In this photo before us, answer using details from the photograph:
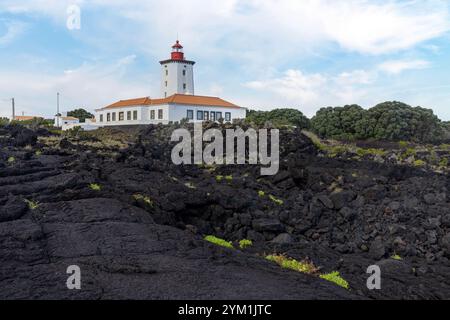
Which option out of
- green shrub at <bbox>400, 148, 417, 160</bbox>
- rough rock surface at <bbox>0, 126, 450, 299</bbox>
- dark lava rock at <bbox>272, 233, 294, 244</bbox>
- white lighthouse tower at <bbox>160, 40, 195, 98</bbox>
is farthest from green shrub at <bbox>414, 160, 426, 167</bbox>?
white lighthouse tower at <bbox>160, 40, 195, 98</bbox>

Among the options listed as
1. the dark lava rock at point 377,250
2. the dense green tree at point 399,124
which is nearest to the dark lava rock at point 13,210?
the dark lava rock at point 377,250

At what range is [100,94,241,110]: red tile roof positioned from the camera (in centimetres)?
6299

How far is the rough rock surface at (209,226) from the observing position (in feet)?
31.8

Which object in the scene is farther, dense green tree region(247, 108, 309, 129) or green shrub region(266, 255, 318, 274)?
dense green tree region(247, 108, 309, 129)

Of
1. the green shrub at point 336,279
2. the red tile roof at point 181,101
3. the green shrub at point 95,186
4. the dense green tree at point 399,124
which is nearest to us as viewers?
the green shrub at point 336,279

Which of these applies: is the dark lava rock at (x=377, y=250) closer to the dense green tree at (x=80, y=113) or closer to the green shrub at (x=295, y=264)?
the green shrub at (x=295, y=264)

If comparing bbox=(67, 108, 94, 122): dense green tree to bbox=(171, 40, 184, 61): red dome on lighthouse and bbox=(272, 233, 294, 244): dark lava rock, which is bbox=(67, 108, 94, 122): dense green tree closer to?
bbox=(171, 40, 184, 61): red dome on lighthouse

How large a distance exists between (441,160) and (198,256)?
30754 millimetres

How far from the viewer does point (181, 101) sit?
6266 centimetres

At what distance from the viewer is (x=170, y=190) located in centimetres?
2031

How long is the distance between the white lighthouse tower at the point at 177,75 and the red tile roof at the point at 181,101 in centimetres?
503

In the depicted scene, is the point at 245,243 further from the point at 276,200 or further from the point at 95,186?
the point at 276,200

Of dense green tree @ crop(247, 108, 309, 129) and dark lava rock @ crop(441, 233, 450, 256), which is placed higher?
dense green tree @ crop(247, 108, 309, 129)
